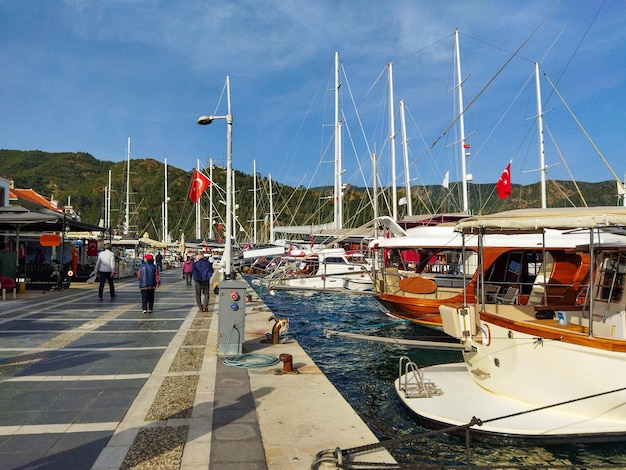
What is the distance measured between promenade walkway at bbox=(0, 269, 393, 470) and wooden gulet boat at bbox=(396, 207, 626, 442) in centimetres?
210

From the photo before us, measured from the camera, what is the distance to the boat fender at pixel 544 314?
860 cm

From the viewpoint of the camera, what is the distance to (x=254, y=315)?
1337cm

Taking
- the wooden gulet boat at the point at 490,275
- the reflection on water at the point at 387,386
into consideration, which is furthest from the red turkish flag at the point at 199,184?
the wooden gulet boat at the point at 490,275

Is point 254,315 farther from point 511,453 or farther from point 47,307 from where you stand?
point 511,453

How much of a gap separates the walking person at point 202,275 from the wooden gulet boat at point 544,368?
7297 millimetres

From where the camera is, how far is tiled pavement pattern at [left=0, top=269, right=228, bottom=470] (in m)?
4.27

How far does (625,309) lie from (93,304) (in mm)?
14046

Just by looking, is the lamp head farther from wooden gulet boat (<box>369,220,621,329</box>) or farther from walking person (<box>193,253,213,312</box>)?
wooden gulet boat (<box>369,220,621,329</box>)

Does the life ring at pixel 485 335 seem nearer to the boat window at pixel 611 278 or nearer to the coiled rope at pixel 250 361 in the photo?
the boat window at pixel 611 278

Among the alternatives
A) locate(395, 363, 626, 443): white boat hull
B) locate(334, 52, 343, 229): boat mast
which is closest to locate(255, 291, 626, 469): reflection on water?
locate(395, 363, 626, 443): white boat hull

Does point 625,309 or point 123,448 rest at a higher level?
point 625,309

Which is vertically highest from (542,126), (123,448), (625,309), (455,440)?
(542,126)

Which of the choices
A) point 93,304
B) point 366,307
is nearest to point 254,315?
point 93,304

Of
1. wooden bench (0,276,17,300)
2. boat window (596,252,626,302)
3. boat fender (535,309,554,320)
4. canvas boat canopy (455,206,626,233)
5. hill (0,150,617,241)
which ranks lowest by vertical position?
boat fender (535,309,554,320)
